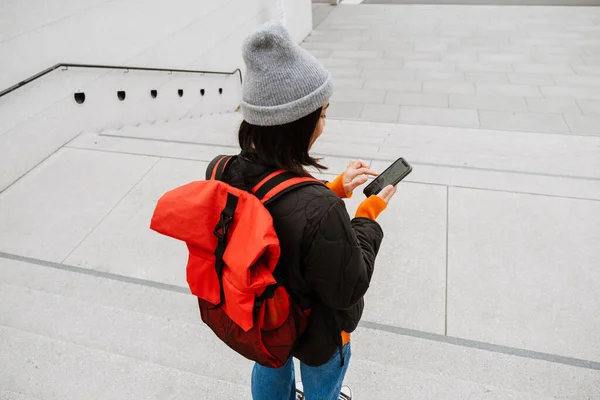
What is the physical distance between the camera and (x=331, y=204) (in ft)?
4.30

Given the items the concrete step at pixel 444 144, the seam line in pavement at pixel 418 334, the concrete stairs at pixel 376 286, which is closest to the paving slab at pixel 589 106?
the concrete step at pixel 444 144

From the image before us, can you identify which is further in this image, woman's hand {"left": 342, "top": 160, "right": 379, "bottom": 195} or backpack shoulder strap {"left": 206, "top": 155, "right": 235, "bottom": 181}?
woman's hand {"left": 342, "top": 160, "right": 379, "bottom": 195}

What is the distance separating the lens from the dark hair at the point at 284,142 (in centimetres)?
136

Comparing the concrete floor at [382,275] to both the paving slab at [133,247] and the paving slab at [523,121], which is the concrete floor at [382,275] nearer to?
the paving slab at [133,247]

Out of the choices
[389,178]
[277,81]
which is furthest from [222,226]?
[389,178]

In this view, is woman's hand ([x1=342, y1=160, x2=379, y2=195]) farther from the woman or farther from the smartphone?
the woman

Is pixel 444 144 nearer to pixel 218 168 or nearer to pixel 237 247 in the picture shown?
pixel 218 168

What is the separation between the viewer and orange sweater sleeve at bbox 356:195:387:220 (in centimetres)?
165

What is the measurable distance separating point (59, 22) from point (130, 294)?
297cm

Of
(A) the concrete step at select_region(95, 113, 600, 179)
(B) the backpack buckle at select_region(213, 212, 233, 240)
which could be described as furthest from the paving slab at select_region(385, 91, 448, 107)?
(B) the backpack buckle at select_region(213, 212, 233, 240)

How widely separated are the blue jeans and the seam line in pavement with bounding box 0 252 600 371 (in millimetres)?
841

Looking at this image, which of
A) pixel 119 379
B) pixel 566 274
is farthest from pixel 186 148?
pixel 566 274

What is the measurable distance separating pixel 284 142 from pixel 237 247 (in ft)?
1.09

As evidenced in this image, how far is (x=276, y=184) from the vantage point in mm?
1348
